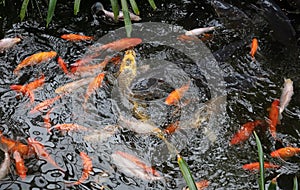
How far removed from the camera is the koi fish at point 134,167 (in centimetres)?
331

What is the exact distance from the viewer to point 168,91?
158 inches

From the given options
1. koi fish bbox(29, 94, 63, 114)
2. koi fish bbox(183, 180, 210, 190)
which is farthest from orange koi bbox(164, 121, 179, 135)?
koi fish bbox(29, 94, 63, 114)

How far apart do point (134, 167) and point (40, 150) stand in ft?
2.45

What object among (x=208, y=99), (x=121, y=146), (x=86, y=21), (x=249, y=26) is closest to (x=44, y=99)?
(x=121, y=146)

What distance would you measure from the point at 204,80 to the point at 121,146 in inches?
41.1

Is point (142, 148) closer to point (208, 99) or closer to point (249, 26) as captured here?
point (208, 99)

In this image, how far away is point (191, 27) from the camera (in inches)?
183

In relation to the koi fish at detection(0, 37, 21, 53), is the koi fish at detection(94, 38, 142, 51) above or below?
below

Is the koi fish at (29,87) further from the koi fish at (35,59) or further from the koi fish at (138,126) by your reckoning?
the koi fish at (138,126)

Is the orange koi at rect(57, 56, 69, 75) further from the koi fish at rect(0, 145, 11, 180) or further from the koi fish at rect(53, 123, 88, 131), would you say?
the koi fish at rect(0, 145, 11, 180)

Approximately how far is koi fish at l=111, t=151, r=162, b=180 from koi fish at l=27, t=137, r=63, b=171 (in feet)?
1.45

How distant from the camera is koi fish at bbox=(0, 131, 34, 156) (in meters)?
3.46

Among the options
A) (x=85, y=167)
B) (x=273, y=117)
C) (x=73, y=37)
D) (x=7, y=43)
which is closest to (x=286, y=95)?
(x=273, y=117)

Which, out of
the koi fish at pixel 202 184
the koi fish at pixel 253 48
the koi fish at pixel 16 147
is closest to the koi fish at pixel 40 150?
the koi fish at pixel 16 147
